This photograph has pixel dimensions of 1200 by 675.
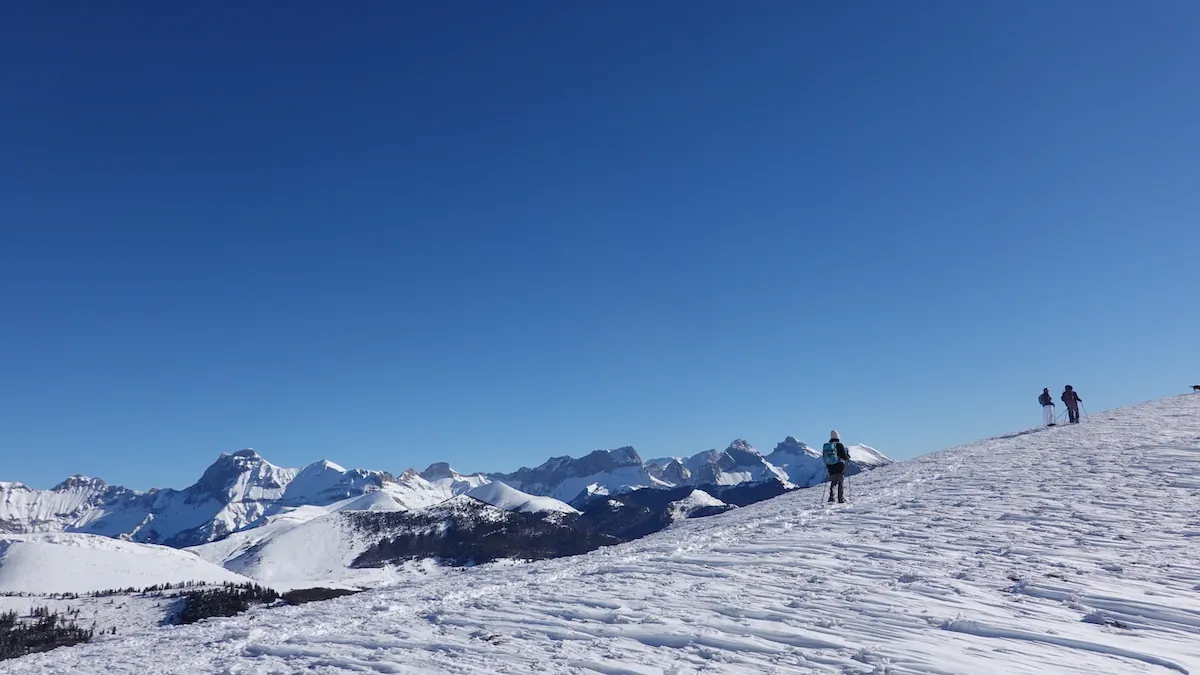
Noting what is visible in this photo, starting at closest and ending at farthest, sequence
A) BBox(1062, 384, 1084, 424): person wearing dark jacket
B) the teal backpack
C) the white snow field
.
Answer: the white snow field, the teal backpack, BBox(1062, 384, 1084, 424): person wearing dark jacket

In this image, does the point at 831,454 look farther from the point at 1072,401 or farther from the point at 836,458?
the point at 1072,401

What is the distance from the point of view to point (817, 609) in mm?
10695

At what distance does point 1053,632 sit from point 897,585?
3030 mm

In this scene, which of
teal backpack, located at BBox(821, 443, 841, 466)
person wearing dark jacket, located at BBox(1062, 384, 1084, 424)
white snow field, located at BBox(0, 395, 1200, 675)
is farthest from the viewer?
person wearing dark jacket, located at BBox(1062, 384, 1084, 424)

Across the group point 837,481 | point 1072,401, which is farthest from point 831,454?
point 1072,401

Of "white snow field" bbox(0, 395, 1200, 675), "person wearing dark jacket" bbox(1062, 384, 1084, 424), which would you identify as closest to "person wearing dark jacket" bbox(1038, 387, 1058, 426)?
"person wearing dark jacket" bbox(1062, 384, 1084, 424)

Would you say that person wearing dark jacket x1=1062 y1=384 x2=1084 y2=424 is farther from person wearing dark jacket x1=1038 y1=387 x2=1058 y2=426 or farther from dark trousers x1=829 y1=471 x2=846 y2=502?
dark trousers x1=829 y1=471 x2=846 y2=502

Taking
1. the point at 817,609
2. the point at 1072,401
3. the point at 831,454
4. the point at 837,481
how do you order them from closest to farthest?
the point at 817,609 < the point at 831,454 < the point at 837,481 < the point at 1072,401

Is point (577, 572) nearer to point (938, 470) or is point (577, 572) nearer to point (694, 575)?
point (694, 575)

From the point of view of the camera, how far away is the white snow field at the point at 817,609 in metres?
8.62

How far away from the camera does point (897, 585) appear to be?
1173 cm

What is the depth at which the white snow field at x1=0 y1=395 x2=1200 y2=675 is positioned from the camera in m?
8.62

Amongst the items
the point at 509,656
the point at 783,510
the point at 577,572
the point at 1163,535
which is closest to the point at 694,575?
the point at 577,572

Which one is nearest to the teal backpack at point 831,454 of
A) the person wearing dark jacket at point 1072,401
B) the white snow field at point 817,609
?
the white snow field at point 817,609
